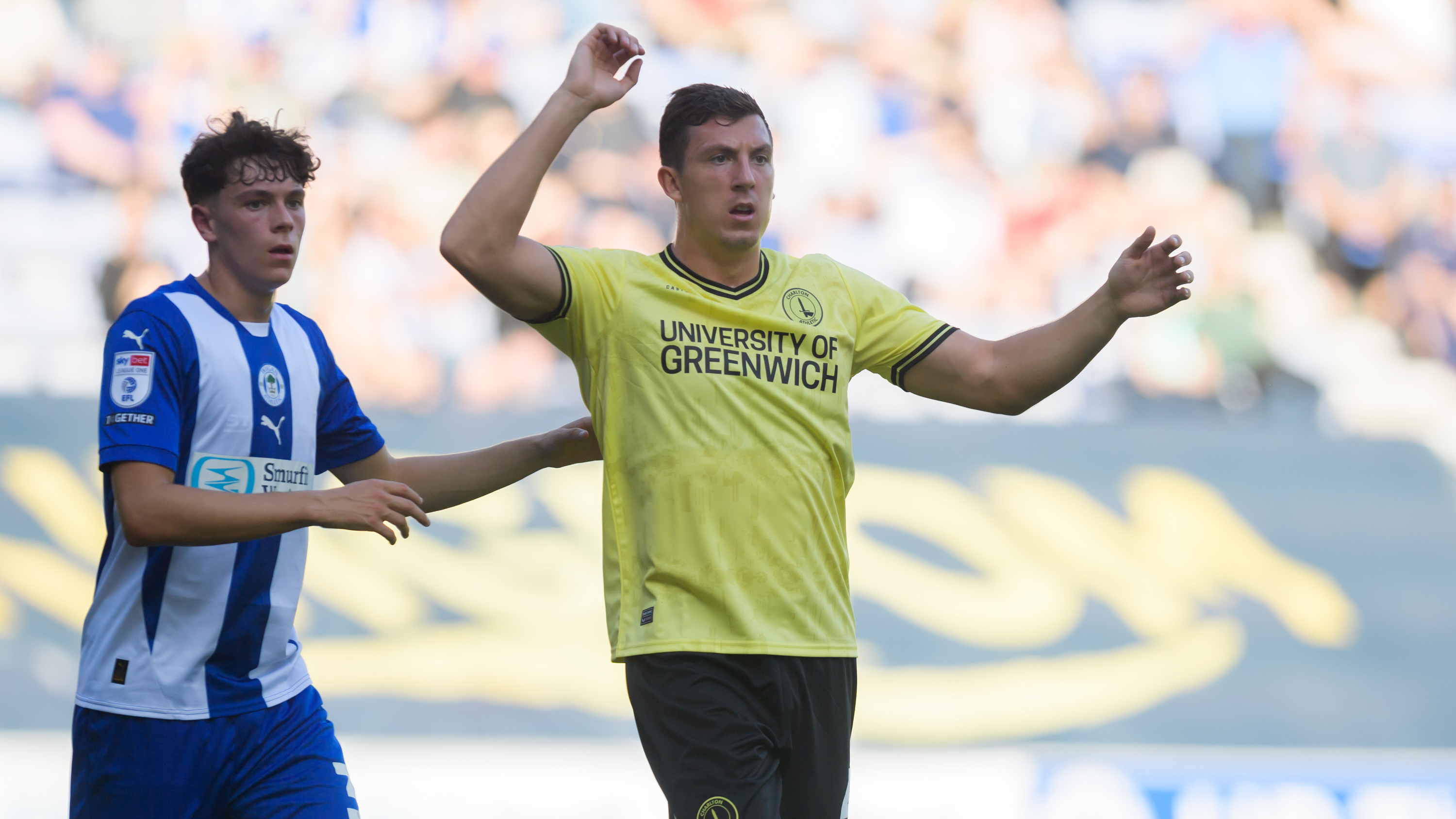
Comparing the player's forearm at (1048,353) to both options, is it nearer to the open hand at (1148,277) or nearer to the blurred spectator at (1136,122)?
the open hand at (1148,277)

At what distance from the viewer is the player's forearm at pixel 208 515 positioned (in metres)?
2.42

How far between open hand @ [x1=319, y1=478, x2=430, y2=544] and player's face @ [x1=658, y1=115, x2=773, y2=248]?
915mm

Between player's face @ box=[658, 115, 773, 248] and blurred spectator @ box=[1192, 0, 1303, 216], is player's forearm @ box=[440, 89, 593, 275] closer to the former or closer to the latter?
player's face @ box=[658, 115, 773, 248]

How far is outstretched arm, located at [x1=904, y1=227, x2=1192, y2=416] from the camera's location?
283 cm

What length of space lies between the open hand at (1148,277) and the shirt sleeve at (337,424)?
5.89ft

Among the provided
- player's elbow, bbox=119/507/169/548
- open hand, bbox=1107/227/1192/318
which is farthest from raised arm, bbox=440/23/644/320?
open hand, bbox=1107/227/1192/318

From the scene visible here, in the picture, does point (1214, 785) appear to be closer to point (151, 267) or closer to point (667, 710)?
point (667, 710)

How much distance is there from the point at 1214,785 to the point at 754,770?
488cm

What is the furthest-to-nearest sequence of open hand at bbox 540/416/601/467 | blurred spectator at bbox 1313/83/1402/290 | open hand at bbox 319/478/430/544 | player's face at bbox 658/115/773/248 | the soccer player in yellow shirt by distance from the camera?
blurred spectator at bbox 1313/83/1402/290 < open hand at bbox 540/416/601/467 < player's face at bbox 658/115/773/248 < the soccer player in yellow shirt < open hand at bbox 319/478/430/544

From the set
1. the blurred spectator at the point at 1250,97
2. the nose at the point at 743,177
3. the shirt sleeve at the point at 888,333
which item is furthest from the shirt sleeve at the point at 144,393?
the blurred spectator at the point at 1250,97

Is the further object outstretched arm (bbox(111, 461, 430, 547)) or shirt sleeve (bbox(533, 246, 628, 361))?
shirt sleeve (bbox(533, 246, 628, 361))

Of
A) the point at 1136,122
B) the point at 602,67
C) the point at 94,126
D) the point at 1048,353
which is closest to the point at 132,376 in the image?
the point at 602,67

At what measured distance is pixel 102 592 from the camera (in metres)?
2.72

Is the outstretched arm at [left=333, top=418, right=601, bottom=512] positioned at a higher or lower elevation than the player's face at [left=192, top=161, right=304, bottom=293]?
lower
